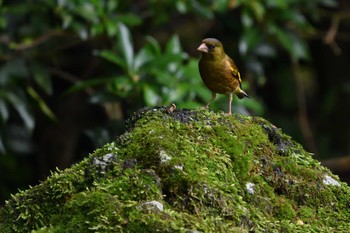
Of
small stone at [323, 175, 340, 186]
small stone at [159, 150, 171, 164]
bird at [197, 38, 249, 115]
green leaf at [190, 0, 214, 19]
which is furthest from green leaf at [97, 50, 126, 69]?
small stone at [159, 150, 171, 164]

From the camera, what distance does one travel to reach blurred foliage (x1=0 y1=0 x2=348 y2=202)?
20.1 feet

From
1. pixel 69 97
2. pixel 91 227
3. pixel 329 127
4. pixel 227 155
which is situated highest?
pixel 329 127

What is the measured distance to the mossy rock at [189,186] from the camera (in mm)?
2750

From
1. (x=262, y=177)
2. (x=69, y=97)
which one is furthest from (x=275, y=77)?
(x=262, y=177)

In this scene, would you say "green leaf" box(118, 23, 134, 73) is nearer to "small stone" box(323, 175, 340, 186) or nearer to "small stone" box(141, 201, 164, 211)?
"small stone" box(323, 175, 340, 186)

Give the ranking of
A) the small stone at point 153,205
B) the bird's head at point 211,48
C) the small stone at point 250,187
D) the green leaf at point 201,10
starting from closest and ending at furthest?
the small stone at point 153,205
the small stone at point 250,187
the bird's head at point 211,48
the green leaf at point 201,10

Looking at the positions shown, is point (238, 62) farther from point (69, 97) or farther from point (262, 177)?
point (262, 177)

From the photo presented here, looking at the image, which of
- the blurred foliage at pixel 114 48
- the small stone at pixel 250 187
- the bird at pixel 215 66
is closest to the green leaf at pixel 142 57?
the blurred foliage at pixel 114 48

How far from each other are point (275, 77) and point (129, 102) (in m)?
4.06

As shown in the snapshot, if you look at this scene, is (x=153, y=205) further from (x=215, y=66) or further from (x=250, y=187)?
(x=215, y=66)

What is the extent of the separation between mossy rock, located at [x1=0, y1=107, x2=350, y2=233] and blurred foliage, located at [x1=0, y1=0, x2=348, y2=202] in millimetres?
2461

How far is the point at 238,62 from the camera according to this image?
8469 millimetres

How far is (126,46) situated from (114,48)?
0.65 m

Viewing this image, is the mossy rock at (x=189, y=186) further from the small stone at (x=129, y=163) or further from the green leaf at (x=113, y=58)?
the green leaf at (x=113, y=58)
